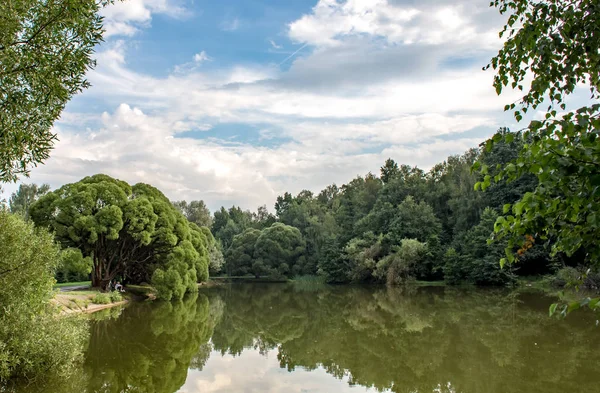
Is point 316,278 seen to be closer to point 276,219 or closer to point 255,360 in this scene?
point 276,219

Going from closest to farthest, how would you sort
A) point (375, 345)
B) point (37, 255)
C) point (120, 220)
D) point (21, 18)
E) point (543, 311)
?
point (21, 18), point (37, 255), point (375, 345), point (543, 311), point (120, 220)

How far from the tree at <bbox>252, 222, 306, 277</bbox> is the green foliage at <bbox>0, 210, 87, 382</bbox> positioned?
4794 cm

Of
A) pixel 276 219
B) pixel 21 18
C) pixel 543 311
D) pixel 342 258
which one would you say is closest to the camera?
pixel 21 18

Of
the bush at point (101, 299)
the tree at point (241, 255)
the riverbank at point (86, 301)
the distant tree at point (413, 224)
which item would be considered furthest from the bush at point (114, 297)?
the tree at point (241, 255)

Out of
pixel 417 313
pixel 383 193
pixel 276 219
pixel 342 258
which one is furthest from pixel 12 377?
pixel 276 219

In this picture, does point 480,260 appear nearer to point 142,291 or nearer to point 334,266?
point 334,266

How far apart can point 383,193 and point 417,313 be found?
35947mm

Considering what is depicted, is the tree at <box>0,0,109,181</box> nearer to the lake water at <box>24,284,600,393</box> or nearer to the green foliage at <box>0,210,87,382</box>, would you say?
the green foliage at <box>0,210,87,382</box>

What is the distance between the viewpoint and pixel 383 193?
58125 millimetres

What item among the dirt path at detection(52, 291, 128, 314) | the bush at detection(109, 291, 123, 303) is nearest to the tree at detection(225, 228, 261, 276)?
the bush at detection(109, 291, 123, 303)

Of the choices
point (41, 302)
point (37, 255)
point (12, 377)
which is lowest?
point (12, 377)

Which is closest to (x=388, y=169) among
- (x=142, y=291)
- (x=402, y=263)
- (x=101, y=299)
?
(x=402, y=263)

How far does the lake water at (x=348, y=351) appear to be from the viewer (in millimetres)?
11117

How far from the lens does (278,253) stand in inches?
2355
